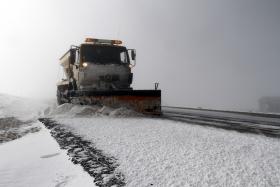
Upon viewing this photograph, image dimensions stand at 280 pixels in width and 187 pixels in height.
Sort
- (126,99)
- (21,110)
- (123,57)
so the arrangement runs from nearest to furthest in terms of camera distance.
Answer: (126,99), (123,57), (21,110)

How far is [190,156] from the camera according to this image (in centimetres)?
416

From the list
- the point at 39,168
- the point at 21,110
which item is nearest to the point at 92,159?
the point at 39,168

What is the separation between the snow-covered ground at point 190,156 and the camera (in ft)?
10.9

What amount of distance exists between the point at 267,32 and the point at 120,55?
9882 cm

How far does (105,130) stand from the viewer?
21.0ft

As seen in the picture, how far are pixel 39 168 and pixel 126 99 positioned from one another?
5995mm

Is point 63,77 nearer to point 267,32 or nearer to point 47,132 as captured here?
point 47,132

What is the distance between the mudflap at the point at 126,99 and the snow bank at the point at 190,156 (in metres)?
3.71

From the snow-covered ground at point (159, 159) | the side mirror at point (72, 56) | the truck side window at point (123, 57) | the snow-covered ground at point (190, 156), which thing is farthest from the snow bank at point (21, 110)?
the snow-covered ground at point (190, 156)

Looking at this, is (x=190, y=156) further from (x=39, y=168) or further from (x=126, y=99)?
(x=126, y=99)

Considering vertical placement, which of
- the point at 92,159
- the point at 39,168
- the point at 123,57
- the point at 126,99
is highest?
the point at 123,57

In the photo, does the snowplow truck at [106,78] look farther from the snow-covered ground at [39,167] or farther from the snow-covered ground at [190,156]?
the snow-covered ground at [39,167]

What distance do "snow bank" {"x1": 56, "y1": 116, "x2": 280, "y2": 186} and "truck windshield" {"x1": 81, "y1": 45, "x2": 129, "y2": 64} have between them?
5.59 metres

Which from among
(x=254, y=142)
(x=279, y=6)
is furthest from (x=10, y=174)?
(x=279, y=6)
